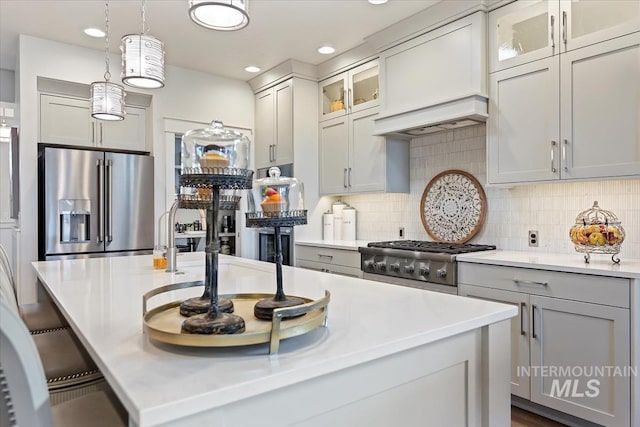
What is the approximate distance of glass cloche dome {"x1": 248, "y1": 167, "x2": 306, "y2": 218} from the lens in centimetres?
111

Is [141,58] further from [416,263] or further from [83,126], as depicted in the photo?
[83,126]

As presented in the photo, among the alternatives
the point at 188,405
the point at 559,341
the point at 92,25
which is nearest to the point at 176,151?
the point at 92,25

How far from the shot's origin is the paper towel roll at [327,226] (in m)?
4.43

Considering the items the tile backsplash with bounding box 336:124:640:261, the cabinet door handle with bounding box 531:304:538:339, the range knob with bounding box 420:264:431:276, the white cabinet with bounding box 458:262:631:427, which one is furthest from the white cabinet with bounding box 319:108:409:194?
the cabinet door handle with bounding box 531:304:538:339

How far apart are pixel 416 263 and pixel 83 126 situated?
331cm

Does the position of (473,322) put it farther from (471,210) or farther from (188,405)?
(471,210)

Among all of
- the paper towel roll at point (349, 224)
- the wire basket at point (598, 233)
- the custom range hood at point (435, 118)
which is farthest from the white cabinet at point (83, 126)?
the wire basket at point (598, 233)

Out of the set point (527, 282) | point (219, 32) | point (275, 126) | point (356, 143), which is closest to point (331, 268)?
point (356, 143)

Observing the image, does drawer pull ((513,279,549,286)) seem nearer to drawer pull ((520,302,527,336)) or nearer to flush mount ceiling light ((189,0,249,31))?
drawer pull ((520,302,527,336))

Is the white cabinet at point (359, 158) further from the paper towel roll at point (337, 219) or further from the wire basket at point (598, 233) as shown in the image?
the wire basket at point (598, 233)

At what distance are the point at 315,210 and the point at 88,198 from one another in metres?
2.13

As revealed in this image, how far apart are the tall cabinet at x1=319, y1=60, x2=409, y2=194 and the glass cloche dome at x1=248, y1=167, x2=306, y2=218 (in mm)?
2669

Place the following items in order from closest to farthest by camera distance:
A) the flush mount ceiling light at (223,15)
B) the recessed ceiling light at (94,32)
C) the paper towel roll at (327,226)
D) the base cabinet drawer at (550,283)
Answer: the flush mount ceiling light at (223,15)
the base cabinet drawer at (550,283)
the recessed ceiling light at (94,32)
the paper towel roll at (327,226)

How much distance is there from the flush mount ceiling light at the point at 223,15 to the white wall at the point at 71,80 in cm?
279
